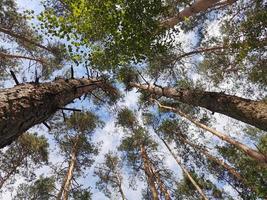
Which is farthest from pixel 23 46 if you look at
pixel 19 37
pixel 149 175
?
pixel 149 175

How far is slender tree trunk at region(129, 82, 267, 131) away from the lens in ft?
21.6

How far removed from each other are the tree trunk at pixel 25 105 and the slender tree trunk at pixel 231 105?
12.0ft

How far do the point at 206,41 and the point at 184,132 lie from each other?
4.90 meters

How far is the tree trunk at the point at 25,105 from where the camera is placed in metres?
4.15

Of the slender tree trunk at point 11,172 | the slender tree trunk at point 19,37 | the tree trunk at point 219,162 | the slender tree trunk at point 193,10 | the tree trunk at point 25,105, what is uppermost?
the slender tree trunk at point 19,37

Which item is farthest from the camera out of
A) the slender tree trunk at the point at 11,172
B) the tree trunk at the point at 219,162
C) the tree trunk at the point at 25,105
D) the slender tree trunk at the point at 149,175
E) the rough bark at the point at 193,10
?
the slender tree trunk at the point at 11,172

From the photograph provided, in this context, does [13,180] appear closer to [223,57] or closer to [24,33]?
[24,33]

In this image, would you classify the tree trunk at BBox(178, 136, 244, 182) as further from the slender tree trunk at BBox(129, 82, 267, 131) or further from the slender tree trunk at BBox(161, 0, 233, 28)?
the slender tree trunk at BBox(161, 0, 233, 28)

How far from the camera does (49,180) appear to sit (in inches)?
723

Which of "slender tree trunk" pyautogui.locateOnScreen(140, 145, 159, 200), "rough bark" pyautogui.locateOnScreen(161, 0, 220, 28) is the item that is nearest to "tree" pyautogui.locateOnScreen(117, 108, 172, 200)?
"slender tree trunk" pyautogui.locateOnScreen(140, 145, 159, 200)

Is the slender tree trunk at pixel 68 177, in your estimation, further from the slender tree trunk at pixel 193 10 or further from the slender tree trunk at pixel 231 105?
the slender tree trunk at pixel 193 10

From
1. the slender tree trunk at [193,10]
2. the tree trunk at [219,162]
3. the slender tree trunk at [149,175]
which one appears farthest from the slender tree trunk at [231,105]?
the slender tree trunk at [149,175]

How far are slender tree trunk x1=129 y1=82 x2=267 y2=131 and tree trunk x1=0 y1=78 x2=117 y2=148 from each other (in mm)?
3651

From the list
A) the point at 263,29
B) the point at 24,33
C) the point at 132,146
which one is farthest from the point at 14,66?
the point at 263,29
